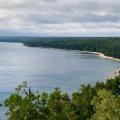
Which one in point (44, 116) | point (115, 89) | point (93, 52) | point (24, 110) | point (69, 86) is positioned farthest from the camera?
point (93, 52)

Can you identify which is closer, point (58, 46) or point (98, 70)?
point (98, 70)

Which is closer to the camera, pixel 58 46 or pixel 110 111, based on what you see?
pixel 110 111

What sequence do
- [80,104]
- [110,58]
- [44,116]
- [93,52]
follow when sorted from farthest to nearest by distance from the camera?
[93,52] → [110,58] → [80,104] → [44,116]

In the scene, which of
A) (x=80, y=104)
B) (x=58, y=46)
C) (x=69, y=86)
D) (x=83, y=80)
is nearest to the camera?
(x=80, y=104)

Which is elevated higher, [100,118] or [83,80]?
[100,118]

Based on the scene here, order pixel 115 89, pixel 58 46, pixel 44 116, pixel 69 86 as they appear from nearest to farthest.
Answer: pixel 44 116 < pixel 115 89 < pixel 69 86 < pixel 58 46

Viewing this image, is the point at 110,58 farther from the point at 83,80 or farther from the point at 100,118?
the point at 100,118

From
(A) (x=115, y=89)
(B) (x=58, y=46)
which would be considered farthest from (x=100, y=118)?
(B) (x=58, y=46)

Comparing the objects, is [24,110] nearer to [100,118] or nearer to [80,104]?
[100,118]

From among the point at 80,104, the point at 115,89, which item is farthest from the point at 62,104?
the point at 115,89
